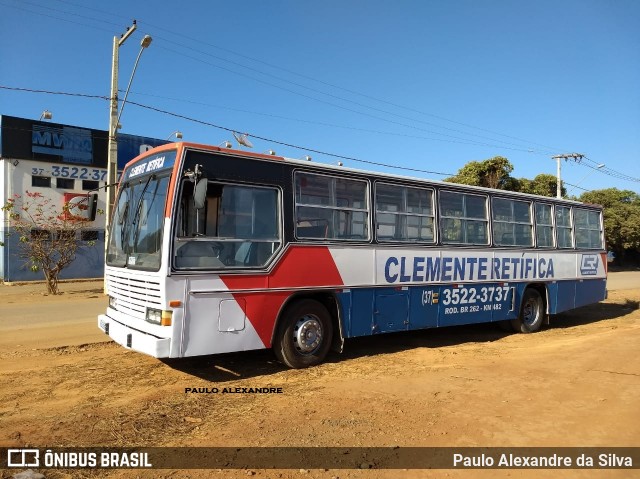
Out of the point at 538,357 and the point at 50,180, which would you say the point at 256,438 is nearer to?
the point at 538,357

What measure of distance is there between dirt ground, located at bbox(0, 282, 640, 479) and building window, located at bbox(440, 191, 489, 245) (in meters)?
2.13

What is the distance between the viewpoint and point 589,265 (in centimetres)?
1308

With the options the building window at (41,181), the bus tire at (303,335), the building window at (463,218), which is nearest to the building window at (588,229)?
the building window at (463,218)

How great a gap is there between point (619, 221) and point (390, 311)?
41611 millimetres

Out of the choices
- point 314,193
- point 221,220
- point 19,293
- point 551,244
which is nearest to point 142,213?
point 221,220

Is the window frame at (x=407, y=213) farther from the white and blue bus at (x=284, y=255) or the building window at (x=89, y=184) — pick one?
the building window at (x=89, y=184)

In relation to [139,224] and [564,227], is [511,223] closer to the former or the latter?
[564,227]

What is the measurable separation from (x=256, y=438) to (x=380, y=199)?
468 cm

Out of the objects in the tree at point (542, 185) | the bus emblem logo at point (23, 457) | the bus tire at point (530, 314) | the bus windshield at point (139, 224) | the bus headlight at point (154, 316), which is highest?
the tree at point (542, 185)

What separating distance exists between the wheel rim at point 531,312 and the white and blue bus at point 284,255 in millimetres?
1641

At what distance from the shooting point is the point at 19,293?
18.2m

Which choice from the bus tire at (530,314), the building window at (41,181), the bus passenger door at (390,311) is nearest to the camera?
the bus passenger door at (390,311)

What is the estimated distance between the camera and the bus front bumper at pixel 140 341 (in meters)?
5.61

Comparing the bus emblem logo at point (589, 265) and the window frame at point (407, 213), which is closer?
the window frame at point (407, 213)
